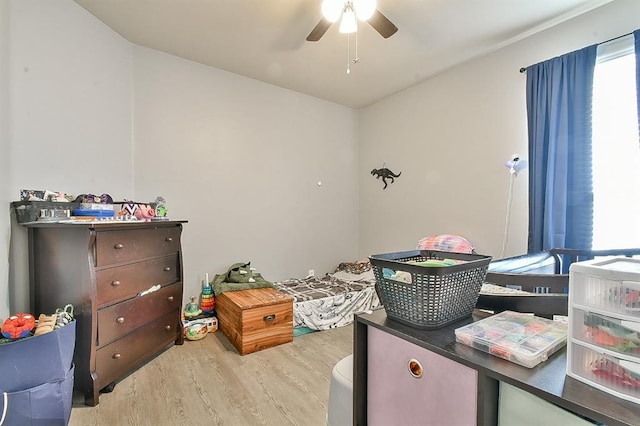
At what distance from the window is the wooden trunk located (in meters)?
2.45

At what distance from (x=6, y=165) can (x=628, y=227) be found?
4.03 metres

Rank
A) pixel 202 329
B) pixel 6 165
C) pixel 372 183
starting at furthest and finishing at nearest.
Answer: pixel 372 183 → pixel 202 329 → pixel 6 165

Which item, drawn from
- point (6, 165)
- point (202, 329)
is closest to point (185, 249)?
point (202, 329)

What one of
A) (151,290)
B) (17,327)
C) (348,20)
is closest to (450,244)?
(348,20)

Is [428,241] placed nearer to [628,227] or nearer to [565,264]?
[565,264]

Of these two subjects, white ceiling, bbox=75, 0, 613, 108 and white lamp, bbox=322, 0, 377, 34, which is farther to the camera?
white ceiling, bbox=75, 0, 613, 108

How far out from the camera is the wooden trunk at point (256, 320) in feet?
7.64

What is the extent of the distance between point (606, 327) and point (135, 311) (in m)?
2.33

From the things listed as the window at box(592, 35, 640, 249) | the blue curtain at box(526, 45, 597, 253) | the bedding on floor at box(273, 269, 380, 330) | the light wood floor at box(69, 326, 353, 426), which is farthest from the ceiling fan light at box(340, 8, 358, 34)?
the light wood floor at box(69, 326, 353, 426)

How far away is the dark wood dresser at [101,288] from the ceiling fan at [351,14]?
→ 6.13 feet

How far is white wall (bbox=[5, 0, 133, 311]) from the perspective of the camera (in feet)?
5.86

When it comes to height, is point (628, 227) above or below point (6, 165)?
below

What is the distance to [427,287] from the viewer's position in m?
0.74

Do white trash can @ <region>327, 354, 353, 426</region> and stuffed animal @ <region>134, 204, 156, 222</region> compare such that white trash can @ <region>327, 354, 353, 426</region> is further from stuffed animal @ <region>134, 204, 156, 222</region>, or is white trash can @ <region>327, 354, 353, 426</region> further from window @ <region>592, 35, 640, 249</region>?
window @ <region>592, 35, 640, 249</region>
